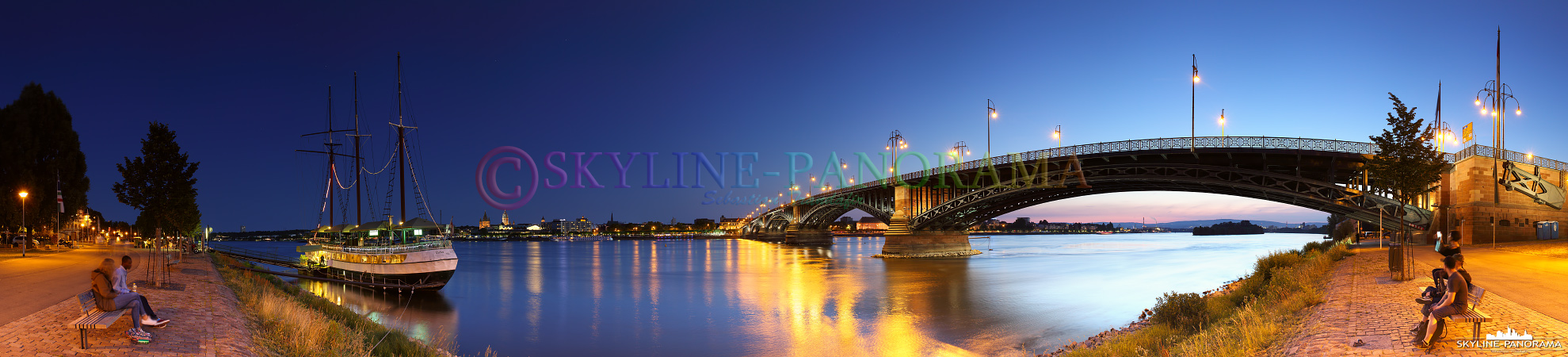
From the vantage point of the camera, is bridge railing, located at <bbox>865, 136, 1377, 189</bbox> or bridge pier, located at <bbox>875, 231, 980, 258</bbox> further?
bridge pier, located at <bbox>875, 231, 980, 258</bbox>

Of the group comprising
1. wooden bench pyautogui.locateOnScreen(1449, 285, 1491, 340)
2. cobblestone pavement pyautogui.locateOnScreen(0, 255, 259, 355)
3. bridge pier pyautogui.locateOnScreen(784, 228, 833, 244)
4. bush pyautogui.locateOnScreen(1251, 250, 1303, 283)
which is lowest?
bridge pier pyautogui.locateOnScreen(784, 228, 833, 244)

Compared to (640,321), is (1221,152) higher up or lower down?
higher up

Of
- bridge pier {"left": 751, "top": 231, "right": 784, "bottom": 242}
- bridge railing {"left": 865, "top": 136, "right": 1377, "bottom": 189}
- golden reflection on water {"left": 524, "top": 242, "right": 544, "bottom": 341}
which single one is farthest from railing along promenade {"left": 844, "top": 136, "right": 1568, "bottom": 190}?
bridge pier {"left": 751, "top": 231, "right": 784, "bottom": 242}

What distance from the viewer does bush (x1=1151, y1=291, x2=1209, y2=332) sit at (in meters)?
17.8

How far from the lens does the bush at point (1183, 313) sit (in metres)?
17.8

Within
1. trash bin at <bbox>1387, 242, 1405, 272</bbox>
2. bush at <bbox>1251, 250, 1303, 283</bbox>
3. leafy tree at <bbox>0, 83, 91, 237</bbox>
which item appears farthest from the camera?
leafy tree at <bbox>0, 83, 91, 237</bbox>

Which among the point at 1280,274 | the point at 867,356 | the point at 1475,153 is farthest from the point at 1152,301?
the point at 867,356

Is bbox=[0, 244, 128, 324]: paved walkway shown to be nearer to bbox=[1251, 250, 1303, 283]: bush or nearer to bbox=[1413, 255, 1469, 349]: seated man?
bbox=[1413, 255, 1469, 349]: seated man

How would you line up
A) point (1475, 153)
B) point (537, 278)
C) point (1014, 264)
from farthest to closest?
point (1014, 264) < point (537, 278) < point (1475, 153)

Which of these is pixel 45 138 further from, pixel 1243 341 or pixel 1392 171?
pixel 1392 171

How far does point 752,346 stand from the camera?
21359 mm

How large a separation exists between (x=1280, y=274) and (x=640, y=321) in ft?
71.1

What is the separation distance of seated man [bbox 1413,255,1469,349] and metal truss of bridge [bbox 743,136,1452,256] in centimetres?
1685

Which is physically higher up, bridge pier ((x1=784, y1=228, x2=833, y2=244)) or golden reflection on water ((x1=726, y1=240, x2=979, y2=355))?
golden reflection on water ((x1=726, y1=240, x2=979, y2=355))
